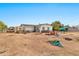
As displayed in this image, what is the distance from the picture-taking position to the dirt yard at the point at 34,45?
17.6 ft

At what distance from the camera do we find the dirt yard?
5.37 metres

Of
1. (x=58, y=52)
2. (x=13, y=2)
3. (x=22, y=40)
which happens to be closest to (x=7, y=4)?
(x=13, y=2)

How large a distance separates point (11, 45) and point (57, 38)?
1.69ft

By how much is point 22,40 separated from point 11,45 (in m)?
0.13

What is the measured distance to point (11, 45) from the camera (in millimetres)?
5387

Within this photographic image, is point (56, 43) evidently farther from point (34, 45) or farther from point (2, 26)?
point (2, 26)

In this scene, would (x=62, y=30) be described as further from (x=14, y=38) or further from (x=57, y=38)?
(x=14, y=38)

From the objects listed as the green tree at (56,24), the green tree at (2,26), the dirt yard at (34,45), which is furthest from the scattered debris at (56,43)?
the green tree at (2,26)

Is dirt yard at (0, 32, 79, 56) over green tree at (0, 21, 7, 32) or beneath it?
beneath

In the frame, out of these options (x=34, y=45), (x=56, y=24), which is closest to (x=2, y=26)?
(x=34, y=45)

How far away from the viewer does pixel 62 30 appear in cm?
544

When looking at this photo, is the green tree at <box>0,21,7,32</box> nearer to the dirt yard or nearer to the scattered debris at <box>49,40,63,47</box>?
the dirt yard

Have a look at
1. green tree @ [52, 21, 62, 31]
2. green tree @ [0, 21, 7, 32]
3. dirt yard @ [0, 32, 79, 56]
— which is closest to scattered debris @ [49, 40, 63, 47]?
dirt yard @ [0, 32, 79, 56]

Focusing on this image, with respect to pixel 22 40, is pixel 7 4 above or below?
above
